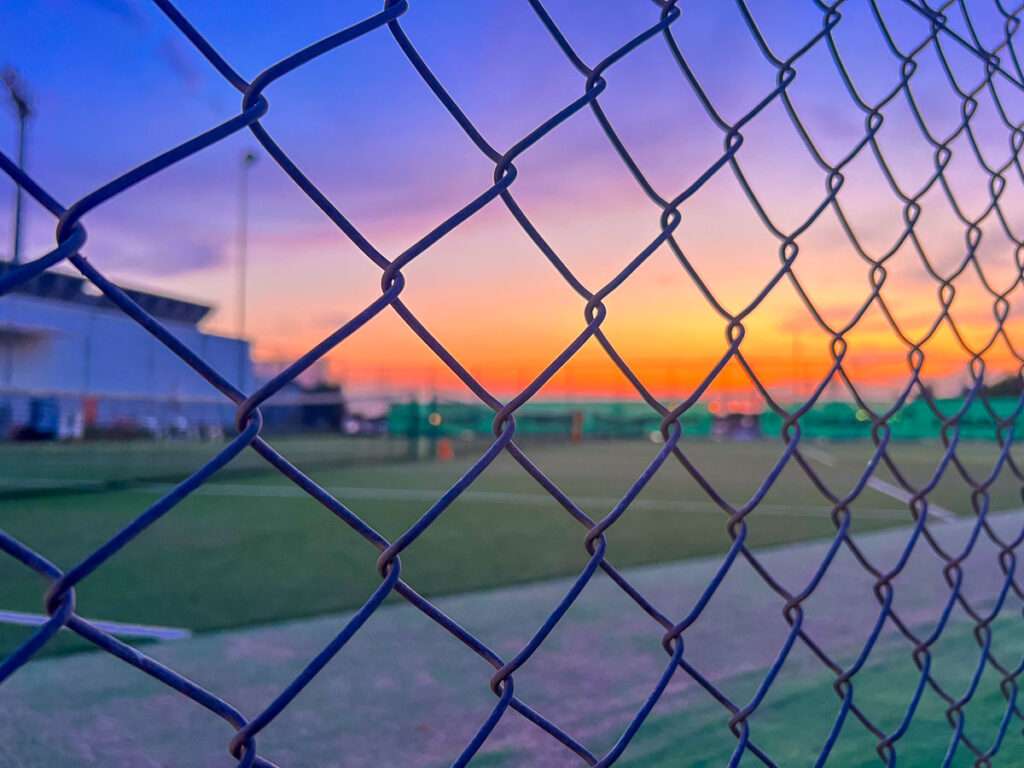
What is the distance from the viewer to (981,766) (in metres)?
1.66

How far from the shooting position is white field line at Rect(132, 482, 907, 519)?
695 cm

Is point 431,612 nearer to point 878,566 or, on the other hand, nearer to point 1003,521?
point 878,566

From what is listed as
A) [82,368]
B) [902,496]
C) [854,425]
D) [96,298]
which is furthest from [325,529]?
[854,425]

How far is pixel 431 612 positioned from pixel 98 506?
7.78 metres

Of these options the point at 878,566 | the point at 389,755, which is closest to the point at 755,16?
the point at 389,755

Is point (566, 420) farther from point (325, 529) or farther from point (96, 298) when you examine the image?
point (325, 529)

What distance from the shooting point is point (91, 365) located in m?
20.2

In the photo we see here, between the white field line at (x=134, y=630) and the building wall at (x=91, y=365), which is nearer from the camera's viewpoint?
the white field line at (x=134, y=630)

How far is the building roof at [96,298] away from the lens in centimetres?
1376

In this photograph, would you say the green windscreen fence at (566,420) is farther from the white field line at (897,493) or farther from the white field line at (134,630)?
the white field line at (134,630)

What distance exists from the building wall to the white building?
0.07 feet

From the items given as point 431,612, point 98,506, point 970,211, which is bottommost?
point 98,506

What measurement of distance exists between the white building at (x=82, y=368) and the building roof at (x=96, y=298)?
4 centimetres

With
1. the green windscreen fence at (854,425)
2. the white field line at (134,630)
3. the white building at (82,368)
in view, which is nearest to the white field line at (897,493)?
the white field line at (134,630)
